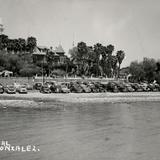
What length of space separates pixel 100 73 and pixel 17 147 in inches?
4366

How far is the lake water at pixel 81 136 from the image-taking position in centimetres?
2067

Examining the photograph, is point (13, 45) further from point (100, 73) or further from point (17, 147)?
point (17, 147)

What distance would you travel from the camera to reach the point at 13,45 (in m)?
127

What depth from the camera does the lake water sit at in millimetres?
20666

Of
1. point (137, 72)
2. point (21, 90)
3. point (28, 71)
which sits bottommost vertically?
point (21, 90)

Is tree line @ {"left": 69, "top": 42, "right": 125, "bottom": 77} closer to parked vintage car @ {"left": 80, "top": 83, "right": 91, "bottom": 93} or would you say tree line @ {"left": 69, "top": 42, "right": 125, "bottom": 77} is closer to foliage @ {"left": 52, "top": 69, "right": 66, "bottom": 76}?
foliage @ {"left": 52, "top": 69, "right": 66, "bottom": 76}

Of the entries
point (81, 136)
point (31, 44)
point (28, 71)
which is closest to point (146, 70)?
point (28, 71)

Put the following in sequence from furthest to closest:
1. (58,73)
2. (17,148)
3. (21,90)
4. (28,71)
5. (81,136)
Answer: (58,73), (28,71), (21,90), (81,136), (17,148)

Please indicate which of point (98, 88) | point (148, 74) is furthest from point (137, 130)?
point (148, 74)

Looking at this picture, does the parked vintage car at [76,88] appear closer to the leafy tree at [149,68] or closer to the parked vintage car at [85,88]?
the parked vintage car at [85,88]

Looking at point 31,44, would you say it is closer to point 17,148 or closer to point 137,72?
point 137,72

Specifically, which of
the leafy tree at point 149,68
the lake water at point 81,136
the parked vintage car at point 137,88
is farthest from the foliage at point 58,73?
the lake water at point 81,136

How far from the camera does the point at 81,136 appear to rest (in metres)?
26.1

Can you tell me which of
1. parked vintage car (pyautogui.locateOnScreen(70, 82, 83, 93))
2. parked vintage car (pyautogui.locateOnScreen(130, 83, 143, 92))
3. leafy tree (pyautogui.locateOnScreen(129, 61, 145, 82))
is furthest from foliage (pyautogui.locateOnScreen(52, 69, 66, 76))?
parked vintage car (pyautogui.locateOnScreen(70, 82, 83, 93))
